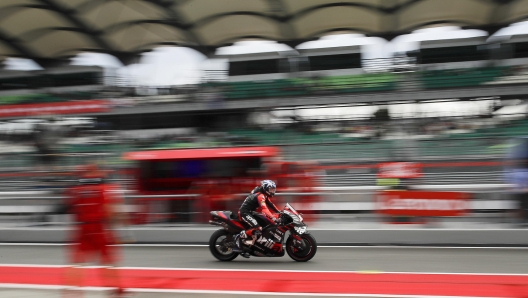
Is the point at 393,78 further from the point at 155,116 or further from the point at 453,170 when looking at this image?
the point at 155,116

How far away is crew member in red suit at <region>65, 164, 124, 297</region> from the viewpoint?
6492 mm

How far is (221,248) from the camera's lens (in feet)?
31.9

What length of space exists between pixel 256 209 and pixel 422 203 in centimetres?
375

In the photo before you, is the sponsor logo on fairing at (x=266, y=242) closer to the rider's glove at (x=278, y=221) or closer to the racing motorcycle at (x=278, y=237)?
the racing motorcycle at (x=278, y=237)

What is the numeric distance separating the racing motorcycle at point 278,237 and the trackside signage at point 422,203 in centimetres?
272

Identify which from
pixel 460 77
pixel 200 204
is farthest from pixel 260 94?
pixel 200 204

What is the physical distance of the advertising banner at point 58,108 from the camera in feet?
97.9

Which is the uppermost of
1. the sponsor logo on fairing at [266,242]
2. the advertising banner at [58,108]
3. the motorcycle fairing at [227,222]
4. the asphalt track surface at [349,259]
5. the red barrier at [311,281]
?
the advertising banner at [58,108]

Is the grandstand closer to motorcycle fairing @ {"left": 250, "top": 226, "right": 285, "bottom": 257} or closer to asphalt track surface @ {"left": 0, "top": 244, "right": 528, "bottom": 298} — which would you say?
asphalt track surface @ {"left": 0, "top": 244, "right": 528, "bottom": 298}

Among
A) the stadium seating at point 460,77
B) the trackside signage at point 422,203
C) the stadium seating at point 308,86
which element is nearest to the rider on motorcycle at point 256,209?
the trackside signage at point 422,203

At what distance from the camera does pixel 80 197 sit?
21.6 feet

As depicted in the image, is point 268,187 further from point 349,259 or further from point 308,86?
point 308,86

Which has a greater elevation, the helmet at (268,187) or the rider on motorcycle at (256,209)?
the helmet at (268,187)

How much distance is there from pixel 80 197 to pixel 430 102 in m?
21.8
